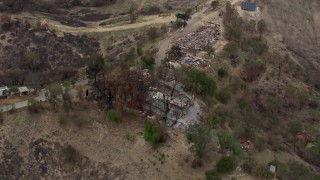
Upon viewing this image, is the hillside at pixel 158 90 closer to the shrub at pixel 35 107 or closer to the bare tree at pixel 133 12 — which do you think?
the shrub at pixel 35 107

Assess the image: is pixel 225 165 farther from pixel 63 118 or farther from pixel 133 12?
pixel 133 12

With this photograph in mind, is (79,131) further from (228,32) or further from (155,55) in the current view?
(228,32)

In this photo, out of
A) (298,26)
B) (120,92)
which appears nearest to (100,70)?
(120,92)

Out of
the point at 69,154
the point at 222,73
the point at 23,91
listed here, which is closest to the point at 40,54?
the point at 23,91

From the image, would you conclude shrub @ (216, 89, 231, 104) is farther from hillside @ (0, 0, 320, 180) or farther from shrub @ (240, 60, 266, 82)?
shrub @ (240, 60, 266, 82)

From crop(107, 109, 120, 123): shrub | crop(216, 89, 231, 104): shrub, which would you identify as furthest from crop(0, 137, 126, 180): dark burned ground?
Result: crop(216, 89, 231, 104): shrub
